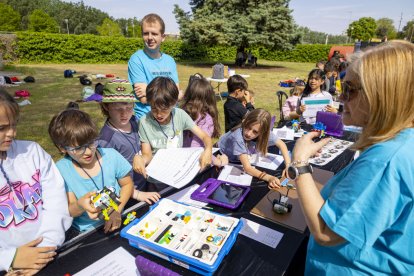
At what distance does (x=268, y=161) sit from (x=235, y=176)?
0.51 meters

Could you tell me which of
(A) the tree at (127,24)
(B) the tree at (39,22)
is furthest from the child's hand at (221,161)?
(A) the tree at (127,24)

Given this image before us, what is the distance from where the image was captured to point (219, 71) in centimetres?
943

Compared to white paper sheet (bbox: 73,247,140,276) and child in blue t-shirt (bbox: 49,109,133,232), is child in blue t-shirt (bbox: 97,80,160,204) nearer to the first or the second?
child in blue t-shirt (bbox: 49,109,133,232)

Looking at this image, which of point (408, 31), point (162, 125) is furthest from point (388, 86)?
point (408, 31)

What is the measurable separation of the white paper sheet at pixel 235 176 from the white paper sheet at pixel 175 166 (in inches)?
10.4

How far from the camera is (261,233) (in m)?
1.48

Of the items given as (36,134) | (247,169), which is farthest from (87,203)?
(36,134)

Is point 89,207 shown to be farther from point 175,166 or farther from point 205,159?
point 205,159

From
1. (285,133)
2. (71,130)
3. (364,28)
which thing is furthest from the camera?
(364,28)

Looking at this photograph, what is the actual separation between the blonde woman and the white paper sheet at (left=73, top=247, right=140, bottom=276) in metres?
0.87

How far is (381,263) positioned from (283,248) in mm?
494

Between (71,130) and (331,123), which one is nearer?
(71,130)

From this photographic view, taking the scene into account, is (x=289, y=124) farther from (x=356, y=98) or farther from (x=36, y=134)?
(x=36, y=134)

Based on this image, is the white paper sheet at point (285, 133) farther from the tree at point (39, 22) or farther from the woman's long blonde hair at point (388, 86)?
the tree at point (39, 22)
